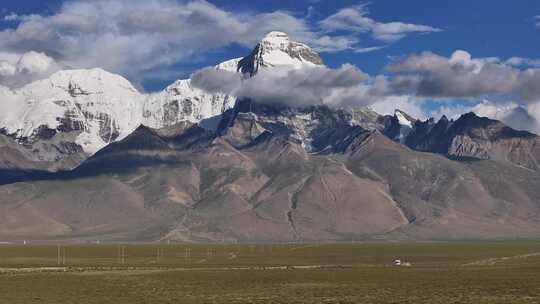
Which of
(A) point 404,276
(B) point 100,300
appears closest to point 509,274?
(A) point 404,276

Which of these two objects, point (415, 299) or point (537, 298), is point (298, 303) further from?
point (537, 298)

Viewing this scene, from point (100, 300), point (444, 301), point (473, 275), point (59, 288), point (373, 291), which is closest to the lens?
point (444, 301)

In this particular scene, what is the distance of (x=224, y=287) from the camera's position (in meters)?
142

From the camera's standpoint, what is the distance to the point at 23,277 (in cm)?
17462

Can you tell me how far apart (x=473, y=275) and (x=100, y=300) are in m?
77.4

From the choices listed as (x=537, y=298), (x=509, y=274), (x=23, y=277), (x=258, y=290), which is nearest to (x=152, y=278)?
(x=23, y=277)

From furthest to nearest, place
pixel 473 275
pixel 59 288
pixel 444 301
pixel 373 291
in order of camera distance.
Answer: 1. pixel 473 275
2. pixel 59 288
3. pixel 373 291
4. pixel 444 301

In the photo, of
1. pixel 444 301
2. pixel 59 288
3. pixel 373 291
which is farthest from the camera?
pixel 59 288

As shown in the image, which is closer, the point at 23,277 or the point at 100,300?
the point at 100,300

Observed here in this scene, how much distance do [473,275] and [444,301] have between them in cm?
6225

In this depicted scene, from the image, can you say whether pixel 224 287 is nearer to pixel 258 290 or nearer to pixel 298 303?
pixel 258 290

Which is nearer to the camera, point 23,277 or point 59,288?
point 59,288

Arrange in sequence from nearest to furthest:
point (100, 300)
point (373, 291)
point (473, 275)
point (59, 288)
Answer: point (100, 300)
point (373, 291)
point (59, 288)
point (473, 275)

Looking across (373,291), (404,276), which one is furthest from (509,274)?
(373,291)
